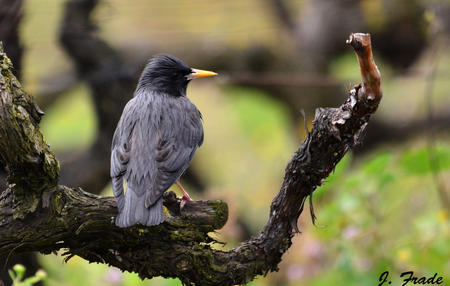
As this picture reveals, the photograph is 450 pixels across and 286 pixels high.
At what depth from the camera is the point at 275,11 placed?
8938mm

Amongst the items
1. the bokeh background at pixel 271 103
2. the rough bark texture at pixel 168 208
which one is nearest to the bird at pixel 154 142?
the rough bark texture at pixel 168 208

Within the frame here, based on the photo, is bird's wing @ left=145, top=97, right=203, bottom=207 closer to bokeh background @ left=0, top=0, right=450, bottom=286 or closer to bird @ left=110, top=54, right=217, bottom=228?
bird @ left=110, top=54, right=217, bottom=228

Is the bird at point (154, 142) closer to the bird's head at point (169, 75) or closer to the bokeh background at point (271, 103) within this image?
the bird's head at point (169, 75)

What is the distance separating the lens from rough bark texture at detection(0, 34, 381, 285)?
2.77 metres

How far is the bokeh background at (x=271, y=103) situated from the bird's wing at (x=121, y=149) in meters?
1.12

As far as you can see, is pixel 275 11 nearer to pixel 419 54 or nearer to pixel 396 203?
pixel 419 54

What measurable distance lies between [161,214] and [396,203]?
3.31 meters

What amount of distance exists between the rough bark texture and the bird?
0.41 feet

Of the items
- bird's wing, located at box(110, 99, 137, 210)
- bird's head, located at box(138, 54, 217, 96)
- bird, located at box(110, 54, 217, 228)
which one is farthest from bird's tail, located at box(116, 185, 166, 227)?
bird's head, located at box(138, 54, 217, 96)

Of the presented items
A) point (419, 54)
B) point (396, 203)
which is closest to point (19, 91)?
point (396, 203)

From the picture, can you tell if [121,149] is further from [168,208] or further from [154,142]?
[168,208]

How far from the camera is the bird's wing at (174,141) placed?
3500 millimetres

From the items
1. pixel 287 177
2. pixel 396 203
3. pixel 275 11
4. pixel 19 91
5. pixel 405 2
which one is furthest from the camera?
pixel 275 11

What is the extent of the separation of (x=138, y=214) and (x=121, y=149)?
2.91 ft
